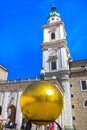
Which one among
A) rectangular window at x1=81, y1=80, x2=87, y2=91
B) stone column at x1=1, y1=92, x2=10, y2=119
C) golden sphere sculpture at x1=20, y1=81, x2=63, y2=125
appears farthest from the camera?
rectangular window at x1=81, y1=80, x2=87, y2=91

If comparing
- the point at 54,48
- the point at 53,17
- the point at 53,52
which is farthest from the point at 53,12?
the point at 53,52

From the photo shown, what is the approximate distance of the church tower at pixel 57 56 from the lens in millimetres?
31953

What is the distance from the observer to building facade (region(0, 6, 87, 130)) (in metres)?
31.1

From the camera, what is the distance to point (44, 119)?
451 centimetres

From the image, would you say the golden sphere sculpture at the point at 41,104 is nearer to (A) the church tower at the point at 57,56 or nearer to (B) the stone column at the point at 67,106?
(A) the church tower at the point at 57,56

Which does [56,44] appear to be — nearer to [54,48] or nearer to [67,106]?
[54,48]

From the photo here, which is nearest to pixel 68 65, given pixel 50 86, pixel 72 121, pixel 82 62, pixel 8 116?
pixel 82 62

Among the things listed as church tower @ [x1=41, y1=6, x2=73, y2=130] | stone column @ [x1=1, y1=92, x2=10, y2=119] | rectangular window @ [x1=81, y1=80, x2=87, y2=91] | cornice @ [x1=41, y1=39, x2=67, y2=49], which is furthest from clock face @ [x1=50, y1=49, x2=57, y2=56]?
stone column @ [x1=1, y1=92, x2=10, y2=119]

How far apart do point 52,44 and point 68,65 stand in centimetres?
605

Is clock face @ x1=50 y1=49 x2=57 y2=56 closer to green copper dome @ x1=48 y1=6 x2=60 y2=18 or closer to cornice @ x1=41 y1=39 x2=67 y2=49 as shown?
cornice @ x1=41 y1=39 x2=67 y2=49

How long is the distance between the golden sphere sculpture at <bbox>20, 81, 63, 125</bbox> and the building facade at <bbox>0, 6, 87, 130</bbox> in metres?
25.5

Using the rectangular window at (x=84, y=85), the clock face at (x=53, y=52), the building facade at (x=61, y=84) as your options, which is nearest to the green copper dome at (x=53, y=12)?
the building facade at (x=61, y=84)

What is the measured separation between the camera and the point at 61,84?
34469 mm

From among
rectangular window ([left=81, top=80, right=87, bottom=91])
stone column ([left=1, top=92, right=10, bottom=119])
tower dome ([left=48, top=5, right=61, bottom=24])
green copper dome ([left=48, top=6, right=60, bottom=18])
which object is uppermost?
green copper dome ([left=48, top=6, right=60, bottom=18])
